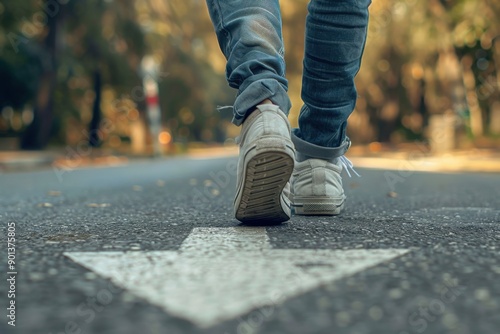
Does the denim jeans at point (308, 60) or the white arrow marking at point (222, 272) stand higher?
the denim jeans at point (308, 60)

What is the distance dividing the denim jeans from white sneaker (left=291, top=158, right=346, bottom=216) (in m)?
0.05

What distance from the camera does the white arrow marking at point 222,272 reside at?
1.33 meters

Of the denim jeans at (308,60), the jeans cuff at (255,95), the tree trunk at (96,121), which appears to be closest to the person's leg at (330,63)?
the denim jeans at (308,60)

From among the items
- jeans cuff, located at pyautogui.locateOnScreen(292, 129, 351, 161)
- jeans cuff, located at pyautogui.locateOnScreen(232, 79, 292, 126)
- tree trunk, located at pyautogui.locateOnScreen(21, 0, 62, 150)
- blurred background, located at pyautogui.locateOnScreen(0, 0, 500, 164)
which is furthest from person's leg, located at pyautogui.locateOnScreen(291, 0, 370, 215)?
tree trunk, located at pyautogui.locateOnScreen(21, 0, 62, 150)

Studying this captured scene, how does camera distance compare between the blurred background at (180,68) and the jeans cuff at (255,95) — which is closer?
the jeans cuff at (255,95)

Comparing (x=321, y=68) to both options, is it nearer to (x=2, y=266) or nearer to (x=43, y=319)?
(x=2, y=266)

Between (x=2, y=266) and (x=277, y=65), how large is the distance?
3.82 feet

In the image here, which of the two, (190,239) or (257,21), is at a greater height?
(257,21)

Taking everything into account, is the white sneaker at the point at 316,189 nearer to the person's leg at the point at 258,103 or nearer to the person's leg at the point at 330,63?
the person's leg at the point at 330,63

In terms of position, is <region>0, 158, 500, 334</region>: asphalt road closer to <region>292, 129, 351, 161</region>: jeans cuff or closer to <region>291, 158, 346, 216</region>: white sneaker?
<region>291, 158, 346, 216</region>: white sneaker

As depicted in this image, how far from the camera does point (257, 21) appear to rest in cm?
262

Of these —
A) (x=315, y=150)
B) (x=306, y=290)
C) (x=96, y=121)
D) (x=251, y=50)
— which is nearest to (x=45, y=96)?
(x=96, y=121)

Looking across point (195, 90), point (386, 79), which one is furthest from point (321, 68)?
point (195, 90)

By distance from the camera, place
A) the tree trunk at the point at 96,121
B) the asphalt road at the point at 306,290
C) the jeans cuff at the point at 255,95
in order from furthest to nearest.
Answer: the tree trunk at the point at 96,121, the jeans cuff at the point at 255,95, the asphalt road at the point at 306,290
